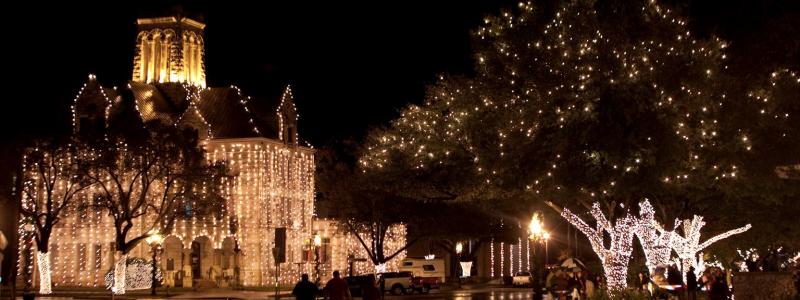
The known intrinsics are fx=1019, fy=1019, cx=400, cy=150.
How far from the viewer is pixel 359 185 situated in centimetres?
6725

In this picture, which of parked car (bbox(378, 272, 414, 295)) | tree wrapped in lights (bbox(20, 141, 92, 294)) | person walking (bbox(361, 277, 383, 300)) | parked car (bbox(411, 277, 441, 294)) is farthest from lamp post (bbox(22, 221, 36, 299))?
person walking (bbox(361, 277, 383, 300))

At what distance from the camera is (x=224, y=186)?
63844 mm

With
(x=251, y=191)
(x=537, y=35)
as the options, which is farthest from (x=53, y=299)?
(x=537, y=35)

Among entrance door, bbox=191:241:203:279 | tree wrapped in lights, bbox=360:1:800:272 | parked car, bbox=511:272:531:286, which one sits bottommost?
parked car, bbox=511:272:531:286

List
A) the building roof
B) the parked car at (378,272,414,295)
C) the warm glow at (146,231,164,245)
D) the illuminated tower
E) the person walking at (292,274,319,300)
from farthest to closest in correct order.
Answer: the illuminated tower → the building roof → the parked car at (378,272,414,295) → the warm glow at (146,231,164,245) → the person walking at (292,274,319,300)

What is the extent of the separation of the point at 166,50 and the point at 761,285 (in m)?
50.5

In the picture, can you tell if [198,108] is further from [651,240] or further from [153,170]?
[651,240]

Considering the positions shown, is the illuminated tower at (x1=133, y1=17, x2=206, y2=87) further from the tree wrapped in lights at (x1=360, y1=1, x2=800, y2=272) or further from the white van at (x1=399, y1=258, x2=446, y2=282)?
the tree wrapped in lights at (x1=360, y1=1, x2=800, y2=272)

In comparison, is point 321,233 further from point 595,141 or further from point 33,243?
point 595,141

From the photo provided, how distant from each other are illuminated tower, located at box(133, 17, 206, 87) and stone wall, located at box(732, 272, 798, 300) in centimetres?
4877

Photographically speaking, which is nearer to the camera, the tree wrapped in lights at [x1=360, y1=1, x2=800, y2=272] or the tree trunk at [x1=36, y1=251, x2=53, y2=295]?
the tree wrapped in lights at [x1=360, y1=1, x2=800, y2=272]

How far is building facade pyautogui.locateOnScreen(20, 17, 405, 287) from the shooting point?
6366 cm

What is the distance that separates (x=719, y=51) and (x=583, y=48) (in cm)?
430

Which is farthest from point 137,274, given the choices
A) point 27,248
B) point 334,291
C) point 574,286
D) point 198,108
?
point 334,291
